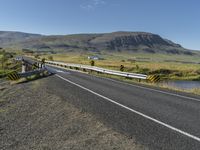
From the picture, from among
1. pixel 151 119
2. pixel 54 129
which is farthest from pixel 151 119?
pixel 54 129

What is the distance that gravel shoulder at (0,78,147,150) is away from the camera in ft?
21.6

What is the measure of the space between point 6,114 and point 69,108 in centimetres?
223

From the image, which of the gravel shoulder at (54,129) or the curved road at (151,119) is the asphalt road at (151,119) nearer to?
the curved road at (151,119)

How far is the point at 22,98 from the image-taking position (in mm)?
13664

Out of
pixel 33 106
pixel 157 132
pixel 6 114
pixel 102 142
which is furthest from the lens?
pixel 33 106

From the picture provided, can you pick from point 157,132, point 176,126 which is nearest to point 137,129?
→ point 157,132

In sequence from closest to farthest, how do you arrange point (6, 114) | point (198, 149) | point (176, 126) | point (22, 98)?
point (198, 149)
point (176, 126)
point (6, 114)
point (22, 98)

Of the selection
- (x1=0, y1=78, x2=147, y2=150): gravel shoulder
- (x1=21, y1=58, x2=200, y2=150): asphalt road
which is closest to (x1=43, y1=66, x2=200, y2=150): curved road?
(x1=21, y1=58, x2=200, y2=150): asphalt road

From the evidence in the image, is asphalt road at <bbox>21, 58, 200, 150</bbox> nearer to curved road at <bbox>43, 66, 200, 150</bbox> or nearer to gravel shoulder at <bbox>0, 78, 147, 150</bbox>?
curved road at <bbox>43, 66, 200, 150</bbox>

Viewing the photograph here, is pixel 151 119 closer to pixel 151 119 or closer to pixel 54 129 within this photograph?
pixel 151 119

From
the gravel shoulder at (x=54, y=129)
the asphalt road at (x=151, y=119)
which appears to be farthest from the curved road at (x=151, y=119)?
the gravel shoulder at (x=54, y=129)

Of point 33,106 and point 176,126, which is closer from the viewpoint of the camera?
point 176,126

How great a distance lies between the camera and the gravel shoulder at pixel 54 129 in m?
6.59

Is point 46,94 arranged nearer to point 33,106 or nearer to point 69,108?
point 33,106
